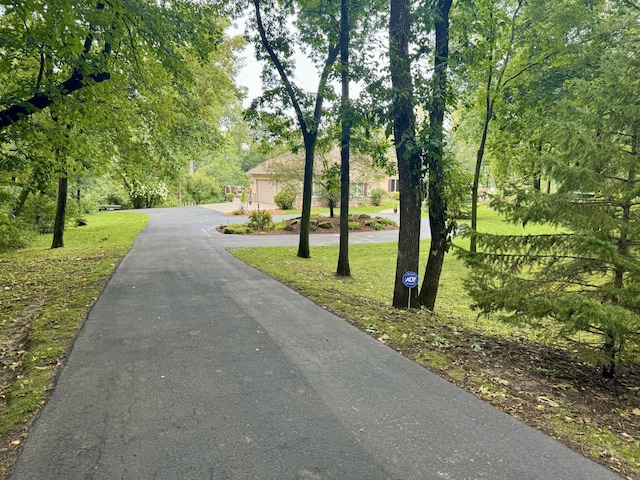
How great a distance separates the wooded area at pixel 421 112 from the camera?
3.75 m

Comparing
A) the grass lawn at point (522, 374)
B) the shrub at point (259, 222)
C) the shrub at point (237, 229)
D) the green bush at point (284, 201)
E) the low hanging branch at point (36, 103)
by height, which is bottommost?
the grass lawn at point (522, 374)

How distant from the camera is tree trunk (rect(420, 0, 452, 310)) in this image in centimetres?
583

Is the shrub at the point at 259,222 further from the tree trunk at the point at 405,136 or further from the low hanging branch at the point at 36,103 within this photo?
the tree trunk at the point at 405,136

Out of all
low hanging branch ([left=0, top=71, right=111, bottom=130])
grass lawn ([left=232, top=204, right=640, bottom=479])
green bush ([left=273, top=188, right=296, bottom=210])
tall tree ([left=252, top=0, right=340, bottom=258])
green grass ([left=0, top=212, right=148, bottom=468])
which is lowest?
grass lawn ([left=232, top=204, right=640, bottom=479])

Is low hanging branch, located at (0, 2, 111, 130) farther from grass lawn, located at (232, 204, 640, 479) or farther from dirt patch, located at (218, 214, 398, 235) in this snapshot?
dirt patch, located at (218, 214, 398, 235)

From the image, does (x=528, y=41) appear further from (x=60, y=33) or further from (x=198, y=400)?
(x=198, y=400)

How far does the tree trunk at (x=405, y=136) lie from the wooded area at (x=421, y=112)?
28mm

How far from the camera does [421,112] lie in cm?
681

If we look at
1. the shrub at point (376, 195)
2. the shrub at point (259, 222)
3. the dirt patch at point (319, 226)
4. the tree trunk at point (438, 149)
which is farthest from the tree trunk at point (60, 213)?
the shrub at point (376, 195)

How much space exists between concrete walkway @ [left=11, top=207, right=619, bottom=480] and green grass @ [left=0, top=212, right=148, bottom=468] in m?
0.22

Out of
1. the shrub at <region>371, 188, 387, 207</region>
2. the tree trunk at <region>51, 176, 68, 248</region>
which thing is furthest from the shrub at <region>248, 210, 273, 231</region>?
the shrub at <region>371, 188, 387, 207</region>

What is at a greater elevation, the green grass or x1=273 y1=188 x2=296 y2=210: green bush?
x1=273 y1=188 x2=296 y2=210: green bush

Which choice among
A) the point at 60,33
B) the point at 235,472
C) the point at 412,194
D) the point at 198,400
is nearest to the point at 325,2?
the point at 412,194

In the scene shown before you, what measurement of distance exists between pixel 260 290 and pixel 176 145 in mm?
7398
